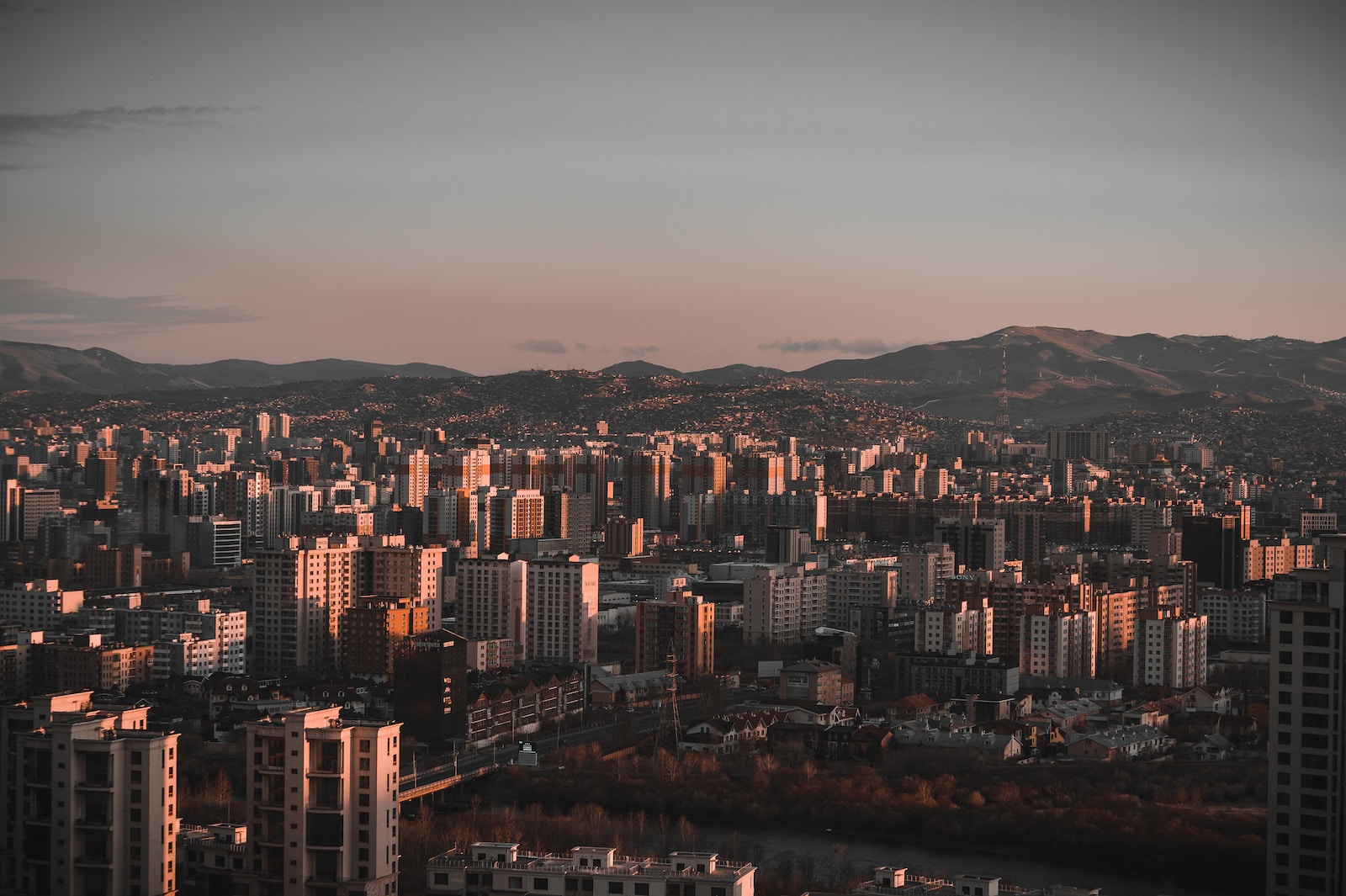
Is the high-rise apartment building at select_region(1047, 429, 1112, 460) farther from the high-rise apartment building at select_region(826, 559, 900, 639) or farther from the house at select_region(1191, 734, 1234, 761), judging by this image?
the house at select_region(1191, 734, 1234, 761)

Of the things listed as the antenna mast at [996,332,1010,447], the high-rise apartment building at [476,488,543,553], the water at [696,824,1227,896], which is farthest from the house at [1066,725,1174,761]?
the antenna mast at [996,332,1010,447]

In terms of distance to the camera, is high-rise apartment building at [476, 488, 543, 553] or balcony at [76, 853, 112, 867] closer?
balcony at [76, 853, 112, 867]

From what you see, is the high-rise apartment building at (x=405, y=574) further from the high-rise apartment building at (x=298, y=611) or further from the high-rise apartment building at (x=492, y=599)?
the high-rise apartment building at (x=298, y=611)

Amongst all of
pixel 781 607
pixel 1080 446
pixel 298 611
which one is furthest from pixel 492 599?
pixel 1080 446

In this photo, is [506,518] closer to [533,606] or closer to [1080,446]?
[533,606]

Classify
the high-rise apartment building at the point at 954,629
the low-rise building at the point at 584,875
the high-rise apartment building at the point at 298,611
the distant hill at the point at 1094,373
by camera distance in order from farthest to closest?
the distant hill at the point at 1094,373, the high-rise apartment building at the point at 298,611, the high-rise apartment building at the point at 954,629, the low-rise building at the point at 584,875

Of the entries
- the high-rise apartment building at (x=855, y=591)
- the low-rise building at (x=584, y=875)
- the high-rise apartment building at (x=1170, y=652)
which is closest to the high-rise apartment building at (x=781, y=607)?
the high-rise apartment building at (x=855, y=591)
